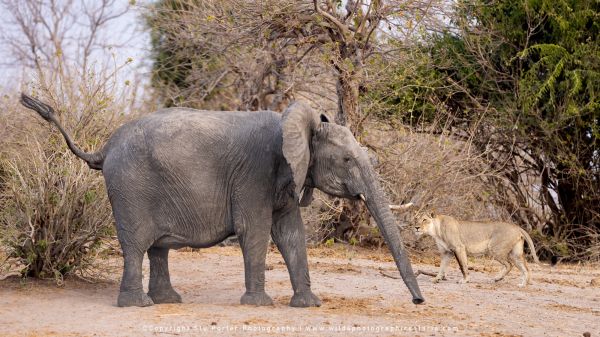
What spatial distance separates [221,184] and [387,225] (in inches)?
66.9

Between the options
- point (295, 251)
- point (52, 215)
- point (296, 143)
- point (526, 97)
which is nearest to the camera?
point (296, 143)

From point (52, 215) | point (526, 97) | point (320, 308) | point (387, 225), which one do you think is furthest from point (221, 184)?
point (526, 97)

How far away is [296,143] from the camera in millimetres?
8219

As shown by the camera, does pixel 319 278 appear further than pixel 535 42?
No

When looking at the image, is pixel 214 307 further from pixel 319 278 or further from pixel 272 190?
pixel 319 278

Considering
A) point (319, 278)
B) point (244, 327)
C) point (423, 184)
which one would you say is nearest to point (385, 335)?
point (244, 327)

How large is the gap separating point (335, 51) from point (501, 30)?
3.23 m

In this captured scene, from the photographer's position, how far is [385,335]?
760cm

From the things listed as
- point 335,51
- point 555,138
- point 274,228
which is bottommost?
point 274,228

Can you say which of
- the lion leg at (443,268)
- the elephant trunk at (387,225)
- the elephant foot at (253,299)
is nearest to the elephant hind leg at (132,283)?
the elephant foot at (253,299)

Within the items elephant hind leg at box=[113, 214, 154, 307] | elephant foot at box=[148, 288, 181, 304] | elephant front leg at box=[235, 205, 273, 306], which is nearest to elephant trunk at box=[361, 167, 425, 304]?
elephant front leg at box=[235, 205, 273, 306]

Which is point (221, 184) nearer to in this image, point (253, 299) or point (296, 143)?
point (296, 143)

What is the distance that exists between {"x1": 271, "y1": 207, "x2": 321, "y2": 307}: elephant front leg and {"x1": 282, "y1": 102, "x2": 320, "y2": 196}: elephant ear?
75 centimetres

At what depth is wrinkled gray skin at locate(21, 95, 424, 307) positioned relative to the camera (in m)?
8.62
